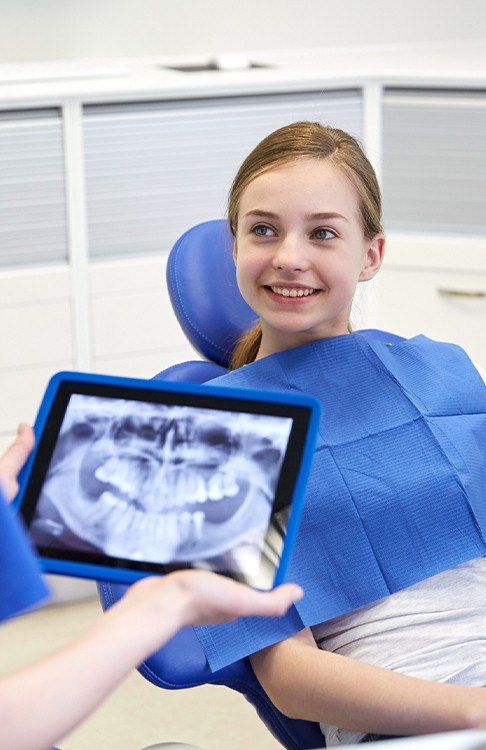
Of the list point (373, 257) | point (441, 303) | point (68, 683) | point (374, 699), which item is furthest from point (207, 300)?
point (441, 303)

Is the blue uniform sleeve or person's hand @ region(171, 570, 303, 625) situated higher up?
the blue uniform sleeve

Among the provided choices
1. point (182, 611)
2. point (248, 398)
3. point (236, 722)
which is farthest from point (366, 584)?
point (236, 722)

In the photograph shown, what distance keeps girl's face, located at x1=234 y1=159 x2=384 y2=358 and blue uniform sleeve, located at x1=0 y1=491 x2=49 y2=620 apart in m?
0.59

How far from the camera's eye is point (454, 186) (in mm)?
2801

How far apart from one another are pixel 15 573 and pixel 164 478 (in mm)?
236

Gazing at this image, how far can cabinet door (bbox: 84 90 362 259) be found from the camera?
2602 millimetres

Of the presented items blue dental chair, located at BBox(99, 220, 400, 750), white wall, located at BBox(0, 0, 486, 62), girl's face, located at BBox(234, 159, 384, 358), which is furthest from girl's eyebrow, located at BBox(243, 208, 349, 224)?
white wall, located at BBox(0, 0, 486, 62)

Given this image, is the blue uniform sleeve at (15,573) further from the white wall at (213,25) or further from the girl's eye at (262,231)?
the white wall at (213,25)

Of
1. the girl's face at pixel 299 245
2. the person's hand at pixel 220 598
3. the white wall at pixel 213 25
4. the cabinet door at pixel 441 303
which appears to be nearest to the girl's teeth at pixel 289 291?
the girl's face at pixel 299 245

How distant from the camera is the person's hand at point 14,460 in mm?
1083

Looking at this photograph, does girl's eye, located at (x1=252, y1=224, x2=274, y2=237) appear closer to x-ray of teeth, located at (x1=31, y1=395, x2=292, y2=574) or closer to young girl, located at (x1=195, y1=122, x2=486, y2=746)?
young girl, located at (x1=195, y1=122, x2=486, y2=746)

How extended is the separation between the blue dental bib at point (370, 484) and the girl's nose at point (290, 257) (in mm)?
108

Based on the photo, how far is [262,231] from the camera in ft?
4.64

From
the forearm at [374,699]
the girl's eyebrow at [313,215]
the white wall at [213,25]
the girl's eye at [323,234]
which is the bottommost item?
the forearm at [374,699]
